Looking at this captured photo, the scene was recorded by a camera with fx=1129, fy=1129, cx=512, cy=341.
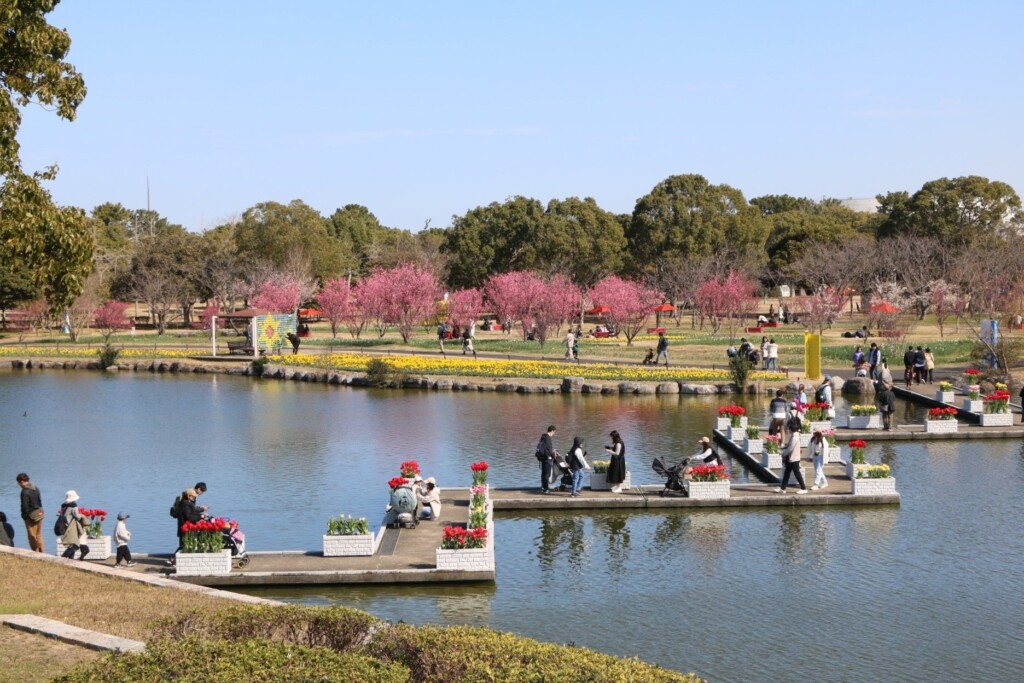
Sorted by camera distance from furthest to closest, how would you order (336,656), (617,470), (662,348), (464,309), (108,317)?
(108,317) < (464,309) < (662,348) < (617,470) < (336,656)

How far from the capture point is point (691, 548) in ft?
70.3

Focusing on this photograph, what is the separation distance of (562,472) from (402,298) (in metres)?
43.4

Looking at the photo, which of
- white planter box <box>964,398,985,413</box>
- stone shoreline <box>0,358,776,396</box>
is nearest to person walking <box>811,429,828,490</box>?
white planter box <box>964,398,985,413</box>

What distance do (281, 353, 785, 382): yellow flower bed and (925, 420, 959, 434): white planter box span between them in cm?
1241

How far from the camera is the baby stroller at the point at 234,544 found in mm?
19562

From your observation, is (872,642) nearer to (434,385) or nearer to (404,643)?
(404,643)

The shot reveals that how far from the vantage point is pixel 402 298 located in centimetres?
6788

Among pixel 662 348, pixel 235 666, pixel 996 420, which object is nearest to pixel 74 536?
pixel 235 666

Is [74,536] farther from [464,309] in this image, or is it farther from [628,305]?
[464,309]

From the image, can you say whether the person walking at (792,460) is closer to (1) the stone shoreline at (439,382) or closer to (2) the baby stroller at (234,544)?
(2) the baby stroller at (234,544)

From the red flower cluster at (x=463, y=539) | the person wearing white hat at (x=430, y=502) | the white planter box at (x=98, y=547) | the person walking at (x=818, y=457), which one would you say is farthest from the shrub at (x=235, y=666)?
the person walking at (x=818, y=457)

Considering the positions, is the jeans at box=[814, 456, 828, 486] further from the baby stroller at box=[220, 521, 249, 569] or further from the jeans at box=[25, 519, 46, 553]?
→ the jeans at box=[25, 519, 46, 553]

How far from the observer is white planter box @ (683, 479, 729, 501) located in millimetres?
24641

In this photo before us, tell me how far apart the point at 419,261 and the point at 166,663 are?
98.3 m
